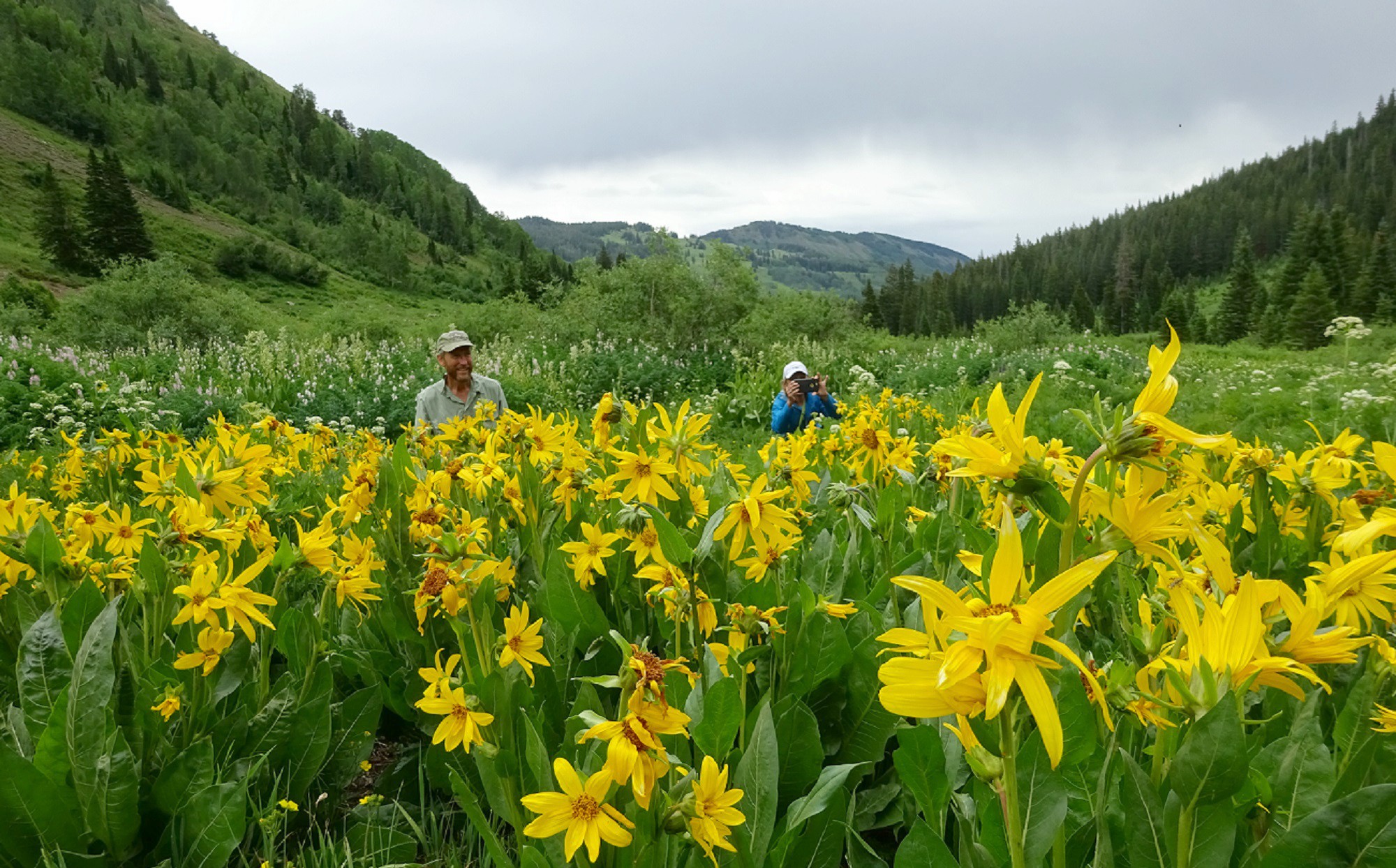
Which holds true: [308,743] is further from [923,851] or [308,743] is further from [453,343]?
[453,343]

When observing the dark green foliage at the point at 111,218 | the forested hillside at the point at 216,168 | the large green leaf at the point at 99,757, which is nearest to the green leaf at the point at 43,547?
the large green leaf at the point at 99,757

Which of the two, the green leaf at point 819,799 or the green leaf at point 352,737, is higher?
the green leaf at point 819,799

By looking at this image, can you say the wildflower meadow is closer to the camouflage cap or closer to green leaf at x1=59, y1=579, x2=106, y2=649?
green leaf at x1=59, y1=579, x2=106, y2=649

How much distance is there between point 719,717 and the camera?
3.64ft

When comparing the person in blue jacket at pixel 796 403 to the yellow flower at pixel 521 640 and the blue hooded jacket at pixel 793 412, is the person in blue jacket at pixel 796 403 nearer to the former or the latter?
the blue hooded jacket at pixel 793 412

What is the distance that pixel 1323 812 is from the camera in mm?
786

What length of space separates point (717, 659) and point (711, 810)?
0.40 m

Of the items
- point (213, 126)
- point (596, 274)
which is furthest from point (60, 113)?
point (596, 274)

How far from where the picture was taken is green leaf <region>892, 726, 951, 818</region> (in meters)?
1.04

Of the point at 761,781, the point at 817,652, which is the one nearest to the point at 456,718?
the point at 761,781

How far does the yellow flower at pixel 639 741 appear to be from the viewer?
33.1 inches

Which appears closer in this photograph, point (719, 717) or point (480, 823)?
point (719, 717)

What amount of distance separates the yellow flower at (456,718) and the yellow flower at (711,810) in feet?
1.47

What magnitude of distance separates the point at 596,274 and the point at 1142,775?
18963mm
